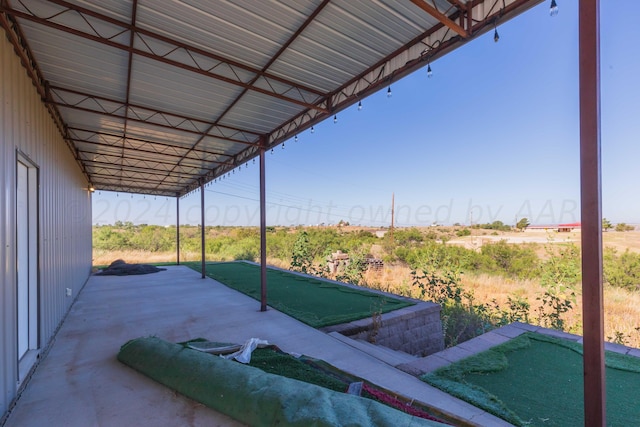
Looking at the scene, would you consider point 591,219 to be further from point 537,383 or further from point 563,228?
point 563,228

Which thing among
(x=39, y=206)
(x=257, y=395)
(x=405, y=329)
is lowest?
(x=405, y=329)

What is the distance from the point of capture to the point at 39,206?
3.68m

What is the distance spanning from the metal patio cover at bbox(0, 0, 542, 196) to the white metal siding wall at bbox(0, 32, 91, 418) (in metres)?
0.41

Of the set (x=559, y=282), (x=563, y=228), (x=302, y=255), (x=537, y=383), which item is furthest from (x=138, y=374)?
(x=563, y=228)

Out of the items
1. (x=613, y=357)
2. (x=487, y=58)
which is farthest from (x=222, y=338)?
(x=487, y=58)

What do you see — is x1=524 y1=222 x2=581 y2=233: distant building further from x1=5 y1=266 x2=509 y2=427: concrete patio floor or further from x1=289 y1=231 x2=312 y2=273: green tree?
x1=289 y1=231 x2=312 y2=273: green tree

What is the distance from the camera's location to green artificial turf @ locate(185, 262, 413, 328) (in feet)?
17.3

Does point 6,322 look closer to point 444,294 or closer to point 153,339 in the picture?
point 153,339

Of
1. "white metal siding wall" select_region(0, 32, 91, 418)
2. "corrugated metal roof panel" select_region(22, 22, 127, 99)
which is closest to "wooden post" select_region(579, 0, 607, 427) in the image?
"white metal siding wall" select_region(0, 32, 91, 418)

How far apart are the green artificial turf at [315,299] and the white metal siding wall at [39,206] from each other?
3578 millimetres

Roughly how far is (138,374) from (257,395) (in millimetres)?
1767

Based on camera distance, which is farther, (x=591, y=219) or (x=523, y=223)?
(x=523, y=223)

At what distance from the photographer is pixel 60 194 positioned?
5.11 meters

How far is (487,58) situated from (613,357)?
7.47 meters
